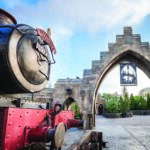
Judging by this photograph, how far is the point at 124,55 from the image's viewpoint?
12.0m

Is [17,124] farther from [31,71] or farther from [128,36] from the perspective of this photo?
[128,36]

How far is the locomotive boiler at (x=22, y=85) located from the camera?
2.09 m

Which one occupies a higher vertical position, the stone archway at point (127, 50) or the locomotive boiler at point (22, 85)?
the stone archway at point (127, 50)

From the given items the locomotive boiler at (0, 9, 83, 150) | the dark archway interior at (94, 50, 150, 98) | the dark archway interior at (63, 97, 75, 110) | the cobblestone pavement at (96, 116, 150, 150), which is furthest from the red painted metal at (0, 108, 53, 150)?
the dark archway interior at (63, 97, 75, 110)

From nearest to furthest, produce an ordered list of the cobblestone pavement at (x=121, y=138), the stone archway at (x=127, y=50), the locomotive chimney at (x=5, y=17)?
the locomotive chimney at (x=5, y=17)
the cobblestone pavement at (x=121, y=138)
the stone archway at (x=127, y=50)

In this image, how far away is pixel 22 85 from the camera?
2.80 meters

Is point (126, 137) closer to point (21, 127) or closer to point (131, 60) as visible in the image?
point (21, 127)

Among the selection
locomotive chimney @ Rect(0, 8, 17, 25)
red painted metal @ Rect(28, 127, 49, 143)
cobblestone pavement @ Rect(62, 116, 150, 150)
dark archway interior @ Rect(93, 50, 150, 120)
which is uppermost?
dark archway interior @ Rect(93, 50, 150, 120)

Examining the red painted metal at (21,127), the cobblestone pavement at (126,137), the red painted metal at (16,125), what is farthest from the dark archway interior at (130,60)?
the red painted metal at (16,125)

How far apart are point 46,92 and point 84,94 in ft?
26.5

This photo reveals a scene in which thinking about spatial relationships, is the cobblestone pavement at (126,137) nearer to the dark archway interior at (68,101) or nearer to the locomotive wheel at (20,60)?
the locomotive wheel at (20,60)

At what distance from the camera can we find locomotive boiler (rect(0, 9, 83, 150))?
6.87 feet

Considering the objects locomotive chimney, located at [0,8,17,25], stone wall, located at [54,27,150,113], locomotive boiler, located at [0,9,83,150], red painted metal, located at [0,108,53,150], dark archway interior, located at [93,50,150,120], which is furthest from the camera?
dark archway interior, located at [93,50,150,120]

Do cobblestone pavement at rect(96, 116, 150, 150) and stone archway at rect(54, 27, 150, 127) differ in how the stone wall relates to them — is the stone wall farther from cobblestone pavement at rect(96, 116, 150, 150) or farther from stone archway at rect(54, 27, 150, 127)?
cobblestone pavement at rect(96, 116, 150, 150)
